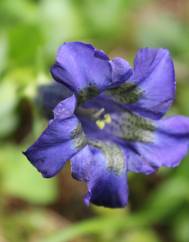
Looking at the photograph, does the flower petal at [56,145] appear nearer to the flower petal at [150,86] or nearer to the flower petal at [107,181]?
the flower petal at [107,181]

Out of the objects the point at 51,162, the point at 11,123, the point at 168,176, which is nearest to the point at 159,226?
the point at 168,176

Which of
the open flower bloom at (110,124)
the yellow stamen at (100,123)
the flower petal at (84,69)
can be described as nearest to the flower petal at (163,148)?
the open flower bloom at (110,124)

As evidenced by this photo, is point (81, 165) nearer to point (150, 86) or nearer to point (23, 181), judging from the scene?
point (150, 86)

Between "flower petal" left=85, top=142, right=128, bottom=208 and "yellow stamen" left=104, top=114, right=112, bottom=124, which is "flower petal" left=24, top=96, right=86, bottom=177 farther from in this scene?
"yellow stamen" left=104, top=114, right=112, bottom=124

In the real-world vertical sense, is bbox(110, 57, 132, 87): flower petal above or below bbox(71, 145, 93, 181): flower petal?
above

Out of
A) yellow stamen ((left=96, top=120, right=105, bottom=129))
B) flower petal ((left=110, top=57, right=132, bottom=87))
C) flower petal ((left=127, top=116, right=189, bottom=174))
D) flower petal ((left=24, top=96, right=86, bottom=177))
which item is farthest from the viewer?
yellow stamen ((left=96, top=120, right=105, bottom=129))

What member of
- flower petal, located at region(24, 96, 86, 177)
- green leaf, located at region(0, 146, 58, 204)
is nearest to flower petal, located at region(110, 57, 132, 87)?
flower petal, located at region(24, 96, 86, 177)
